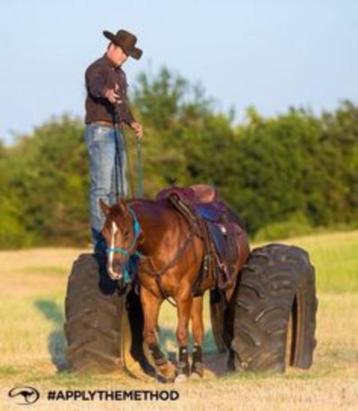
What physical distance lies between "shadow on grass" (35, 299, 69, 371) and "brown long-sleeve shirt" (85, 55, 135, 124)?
8.73 feet

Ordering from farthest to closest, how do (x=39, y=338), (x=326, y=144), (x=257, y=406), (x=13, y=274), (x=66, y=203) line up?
(x=326, y=144)
(x=66, y=203)
(x=13, y=274)
(x=39, y=338)
(x=257, y=406)

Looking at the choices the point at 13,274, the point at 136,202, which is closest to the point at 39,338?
the point at 136,202

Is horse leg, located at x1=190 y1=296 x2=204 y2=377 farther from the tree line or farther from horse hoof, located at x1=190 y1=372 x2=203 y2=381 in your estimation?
the tree line

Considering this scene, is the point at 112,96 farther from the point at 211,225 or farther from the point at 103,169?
the point at 211,225

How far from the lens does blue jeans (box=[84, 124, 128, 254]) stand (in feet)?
44.9

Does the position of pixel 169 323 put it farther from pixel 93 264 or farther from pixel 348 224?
pixel 348 224

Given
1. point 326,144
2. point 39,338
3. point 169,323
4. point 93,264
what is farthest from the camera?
point 326,144

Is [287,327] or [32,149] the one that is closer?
[287,327]

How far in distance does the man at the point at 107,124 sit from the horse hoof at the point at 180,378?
1.68 meters

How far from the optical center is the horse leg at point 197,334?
13055mm

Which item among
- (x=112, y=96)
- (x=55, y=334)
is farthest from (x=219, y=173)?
(x=112, y=96)

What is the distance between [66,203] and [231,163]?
690 cm

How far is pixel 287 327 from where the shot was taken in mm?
12859

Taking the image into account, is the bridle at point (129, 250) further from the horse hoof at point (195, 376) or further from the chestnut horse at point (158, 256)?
the horse hoof at point (195, 376)
